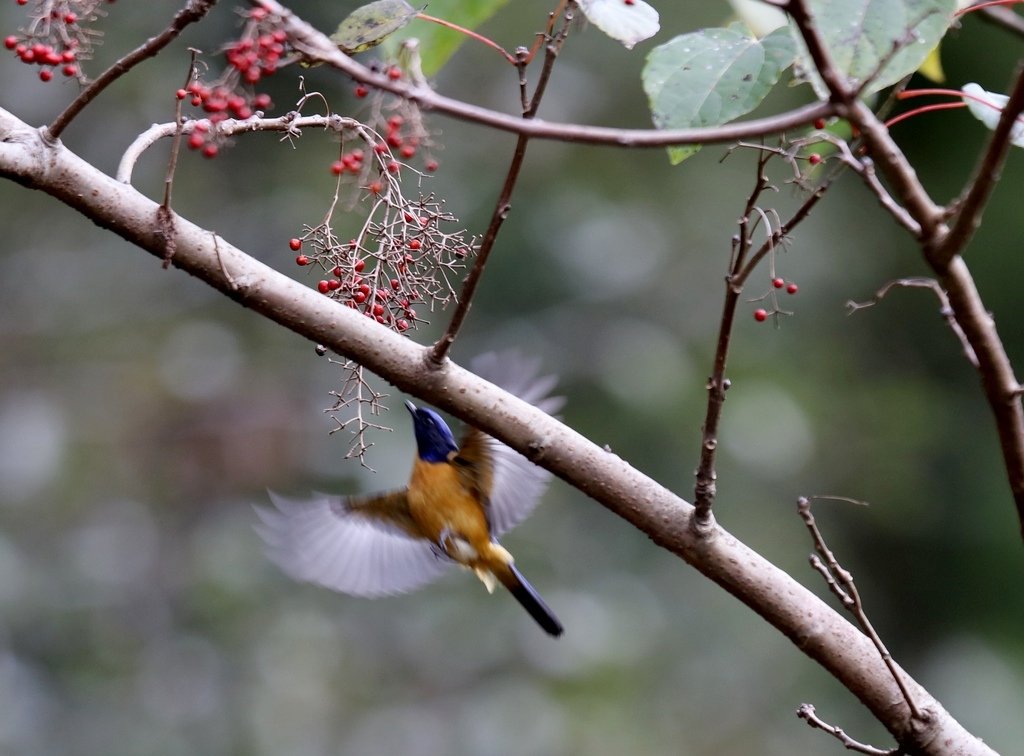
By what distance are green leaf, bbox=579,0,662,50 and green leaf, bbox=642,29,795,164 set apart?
0.03 meters

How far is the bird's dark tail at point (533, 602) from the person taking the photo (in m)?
2.84

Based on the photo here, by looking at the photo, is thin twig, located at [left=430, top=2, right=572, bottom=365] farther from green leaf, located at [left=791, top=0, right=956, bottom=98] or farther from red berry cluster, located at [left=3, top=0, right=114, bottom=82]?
red berry cluster, located at [left=3, top=0, right=114, bottom=82]

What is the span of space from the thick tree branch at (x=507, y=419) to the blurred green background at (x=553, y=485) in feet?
8.44

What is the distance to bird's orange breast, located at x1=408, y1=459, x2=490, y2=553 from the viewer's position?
2.75 meters

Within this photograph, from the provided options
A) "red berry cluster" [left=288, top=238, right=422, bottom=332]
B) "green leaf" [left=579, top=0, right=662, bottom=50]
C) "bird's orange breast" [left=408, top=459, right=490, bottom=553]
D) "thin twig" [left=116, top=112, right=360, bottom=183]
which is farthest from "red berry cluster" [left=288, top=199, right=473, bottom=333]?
"bird's orange breast" [left=408, top=459, right=490, bottom=553]

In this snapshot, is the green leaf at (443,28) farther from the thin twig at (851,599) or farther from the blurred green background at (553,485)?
the blurred green background at (553,485)

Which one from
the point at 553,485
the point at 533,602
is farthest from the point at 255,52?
the point at 553,485

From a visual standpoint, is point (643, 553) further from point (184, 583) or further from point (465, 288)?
point (465, 288)

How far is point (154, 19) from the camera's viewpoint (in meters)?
5.21

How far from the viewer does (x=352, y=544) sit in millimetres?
2697

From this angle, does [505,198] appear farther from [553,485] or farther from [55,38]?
[553,485]

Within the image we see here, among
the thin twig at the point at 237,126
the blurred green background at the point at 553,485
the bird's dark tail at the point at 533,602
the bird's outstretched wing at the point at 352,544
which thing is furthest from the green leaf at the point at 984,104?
the blurred green background at the point at 553,485

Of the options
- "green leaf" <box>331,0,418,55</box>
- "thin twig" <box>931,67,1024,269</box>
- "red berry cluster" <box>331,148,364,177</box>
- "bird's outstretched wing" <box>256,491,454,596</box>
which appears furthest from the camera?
"bird's outstretched wing" <box>256,491,454,596</box>

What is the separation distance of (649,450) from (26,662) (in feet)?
7.92
